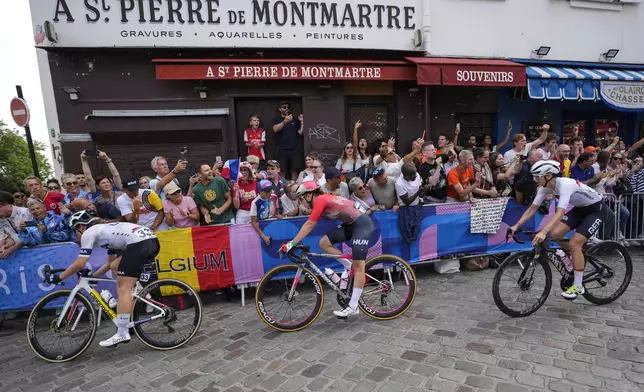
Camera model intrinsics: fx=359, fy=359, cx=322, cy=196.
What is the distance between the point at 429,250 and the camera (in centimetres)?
609

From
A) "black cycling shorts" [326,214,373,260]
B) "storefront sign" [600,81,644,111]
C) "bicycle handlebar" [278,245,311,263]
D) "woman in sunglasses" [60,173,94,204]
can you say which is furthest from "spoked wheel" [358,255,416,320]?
"storefront sign" [600,81,644,111]

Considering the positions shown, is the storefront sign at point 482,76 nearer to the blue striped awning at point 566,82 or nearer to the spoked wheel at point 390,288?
the blue striped awning at point 566,82

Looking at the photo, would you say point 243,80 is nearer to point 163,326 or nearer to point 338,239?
point 338,239

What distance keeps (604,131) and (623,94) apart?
1.98 m

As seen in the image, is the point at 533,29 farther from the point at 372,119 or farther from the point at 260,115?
the point at 260,115

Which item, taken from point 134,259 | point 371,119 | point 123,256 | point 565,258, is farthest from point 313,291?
point 371,119

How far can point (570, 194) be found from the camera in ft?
14.1

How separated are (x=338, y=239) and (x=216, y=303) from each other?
231 centimetres

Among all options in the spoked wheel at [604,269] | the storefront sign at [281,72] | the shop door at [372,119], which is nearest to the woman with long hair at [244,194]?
the storefront sign at [281,72]

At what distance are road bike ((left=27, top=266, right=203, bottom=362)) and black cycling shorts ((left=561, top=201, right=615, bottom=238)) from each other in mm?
4887

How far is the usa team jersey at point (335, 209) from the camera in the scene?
170 inches

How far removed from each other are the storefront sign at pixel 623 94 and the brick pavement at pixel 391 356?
25.5 ft

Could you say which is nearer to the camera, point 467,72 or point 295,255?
point 295,255

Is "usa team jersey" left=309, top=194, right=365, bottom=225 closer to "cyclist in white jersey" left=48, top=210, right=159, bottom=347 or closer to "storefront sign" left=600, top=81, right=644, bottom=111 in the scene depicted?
"cyclist in white jersey" left=48, top=210, right=159, bottom=347
